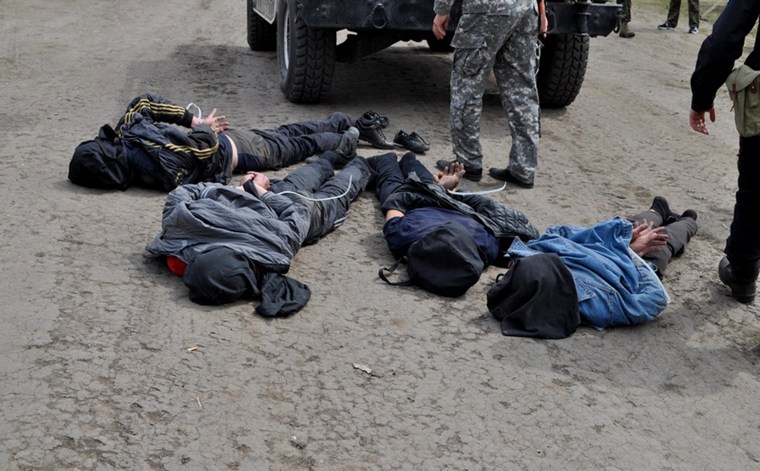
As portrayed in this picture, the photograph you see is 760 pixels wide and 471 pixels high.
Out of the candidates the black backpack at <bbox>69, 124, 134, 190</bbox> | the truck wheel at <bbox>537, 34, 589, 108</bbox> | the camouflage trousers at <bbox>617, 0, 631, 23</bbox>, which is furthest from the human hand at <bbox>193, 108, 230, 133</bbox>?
the camouflage trousers at <bbox>617, 0, 631, 23</bbox>

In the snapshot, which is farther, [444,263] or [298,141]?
[298,141]

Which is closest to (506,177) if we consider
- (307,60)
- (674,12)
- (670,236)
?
(670,236)

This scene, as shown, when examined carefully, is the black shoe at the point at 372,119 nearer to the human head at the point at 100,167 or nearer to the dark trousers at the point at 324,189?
the dark trousers at the point at 324,189

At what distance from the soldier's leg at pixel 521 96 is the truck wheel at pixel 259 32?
4.45 m

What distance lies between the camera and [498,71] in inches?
254

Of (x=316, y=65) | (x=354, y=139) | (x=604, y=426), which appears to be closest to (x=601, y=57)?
(x=316, y=65)

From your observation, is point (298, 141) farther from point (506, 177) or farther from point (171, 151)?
point (506, 177)

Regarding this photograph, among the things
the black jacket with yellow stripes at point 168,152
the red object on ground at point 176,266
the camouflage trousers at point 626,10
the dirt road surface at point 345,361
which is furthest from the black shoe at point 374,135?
the camouflage trousers at point 626,10

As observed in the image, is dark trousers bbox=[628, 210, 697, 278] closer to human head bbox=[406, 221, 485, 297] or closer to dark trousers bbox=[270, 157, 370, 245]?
human head bbox=[406, 221, 485, 297]

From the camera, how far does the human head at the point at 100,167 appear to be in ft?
18.4

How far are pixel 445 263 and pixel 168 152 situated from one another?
1995 mm

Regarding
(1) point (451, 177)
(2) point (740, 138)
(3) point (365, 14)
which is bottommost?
(1) point (451, 177)

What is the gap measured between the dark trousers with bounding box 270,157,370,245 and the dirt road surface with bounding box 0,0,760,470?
105 millimetres

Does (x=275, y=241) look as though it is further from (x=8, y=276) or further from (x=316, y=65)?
(x=316, y=65)
